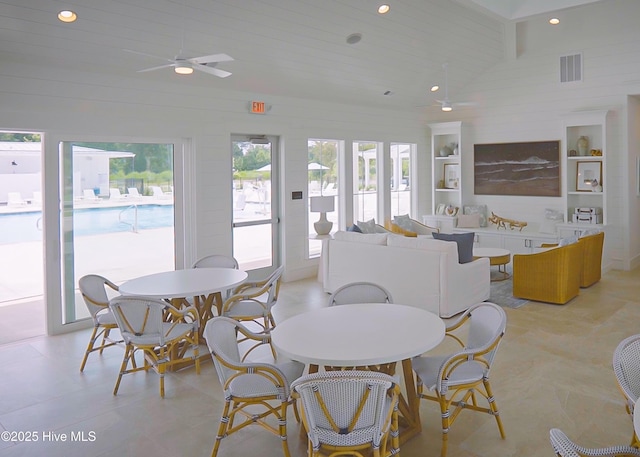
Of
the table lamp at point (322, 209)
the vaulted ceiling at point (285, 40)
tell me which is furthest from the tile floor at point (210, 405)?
the table lamp at point (322, 209)

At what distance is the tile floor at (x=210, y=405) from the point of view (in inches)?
130

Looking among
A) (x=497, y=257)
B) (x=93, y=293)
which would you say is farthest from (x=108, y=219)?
(x=497, y=257)

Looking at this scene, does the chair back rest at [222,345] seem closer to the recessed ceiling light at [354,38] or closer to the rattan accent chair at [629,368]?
the rattan accent chair at [629,368]

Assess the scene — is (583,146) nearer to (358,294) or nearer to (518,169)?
(518,169)

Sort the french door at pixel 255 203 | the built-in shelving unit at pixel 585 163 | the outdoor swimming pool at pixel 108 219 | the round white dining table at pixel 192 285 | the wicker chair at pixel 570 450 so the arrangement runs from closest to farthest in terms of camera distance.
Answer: the wicker chair at pixel 570 450 < the round white dining table at pixel 192 285 < the outdoor swimming pool at pixel 108 219 < the french door at pixel 255 203 < the built-in shelving unit at pixel 585 163

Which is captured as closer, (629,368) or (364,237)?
(629,368)

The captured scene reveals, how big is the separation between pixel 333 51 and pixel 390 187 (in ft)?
11.6

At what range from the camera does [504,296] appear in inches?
273

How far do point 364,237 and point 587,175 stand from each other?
4.46m

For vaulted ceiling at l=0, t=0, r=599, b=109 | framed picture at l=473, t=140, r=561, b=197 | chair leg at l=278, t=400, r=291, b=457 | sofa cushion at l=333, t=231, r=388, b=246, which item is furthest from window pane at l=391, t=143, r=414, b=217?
chair leg at l=278, t=400, r=291, b=457

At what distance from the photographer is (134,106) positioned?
606 centimetres

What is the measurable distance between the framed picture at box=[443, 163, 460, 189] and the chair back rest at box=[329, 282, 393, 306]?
6844 millimetres

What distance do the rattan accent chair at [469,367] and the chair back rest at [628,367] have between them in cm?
61

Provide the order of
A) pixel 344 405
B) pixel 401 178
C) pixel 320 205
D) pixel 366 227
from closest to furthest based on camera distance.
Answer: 1. pixel 344 405
2. pixel 366 227
3. pixel 320 205
4. pixel 401 178
